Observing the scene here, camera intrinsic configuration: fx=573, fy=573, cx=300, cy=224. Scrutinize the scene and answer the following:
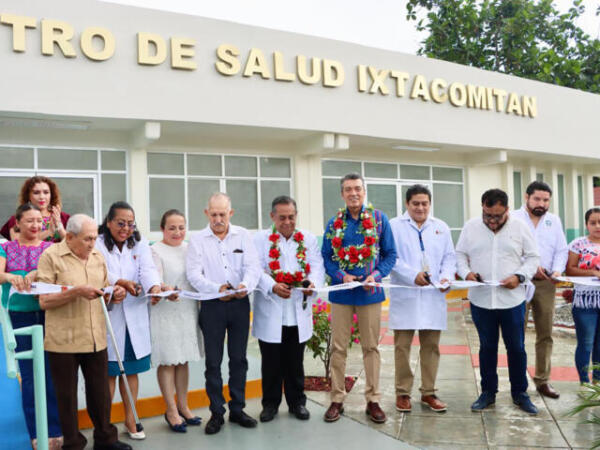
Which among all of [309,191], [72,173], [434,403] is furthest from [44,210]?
[309,191]

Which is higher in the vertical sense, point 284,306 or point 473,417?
point 284,306

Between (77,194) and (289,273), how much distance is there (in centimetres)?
834

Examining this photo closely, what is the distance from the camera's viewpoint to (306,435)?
4.57 meters

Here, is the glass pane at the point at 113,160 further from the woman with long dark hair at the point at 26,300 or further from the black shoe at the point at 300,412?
the black shoe at the point at 300,412

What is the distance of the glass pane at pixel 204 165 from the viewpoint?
13.1 metres

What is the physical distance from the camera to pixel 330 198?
1491 centimetres

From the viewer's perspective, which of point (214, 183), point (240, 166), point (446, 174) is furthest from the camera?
point (446, 174)

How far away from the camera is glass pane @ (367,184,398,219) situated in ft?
51.8

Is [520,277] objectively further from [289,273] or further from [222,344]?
[222,344]

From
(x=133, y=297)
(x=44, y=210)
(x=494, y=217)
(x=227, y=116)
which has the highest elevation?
(x=227, y=116)

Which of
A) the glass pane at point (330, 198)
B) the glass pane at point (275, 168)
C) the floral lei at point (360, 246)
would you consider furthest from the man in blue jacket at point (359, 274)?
the glass pane at point (330, 198)

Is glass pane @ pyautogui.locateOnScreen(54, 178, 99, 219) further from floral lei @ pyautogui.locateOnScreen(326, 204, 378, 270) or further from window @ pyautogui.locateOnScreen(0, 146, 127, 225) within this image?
floral lei @ pyautogui.locateOnScreen(326, 204, 378, 270)

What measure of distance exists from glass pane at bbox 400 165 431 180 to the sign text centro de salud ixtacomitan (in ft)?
7.18

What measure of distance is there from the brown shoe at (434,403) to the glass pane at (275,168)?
30.7 feet
